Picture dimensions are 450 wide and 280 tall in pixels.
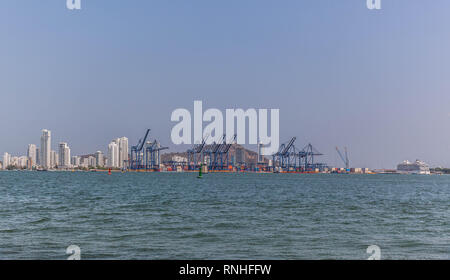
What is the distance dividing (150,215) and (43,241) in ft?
28.3

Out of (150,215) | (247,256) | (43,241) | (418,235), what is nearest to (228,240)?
(247,256)
